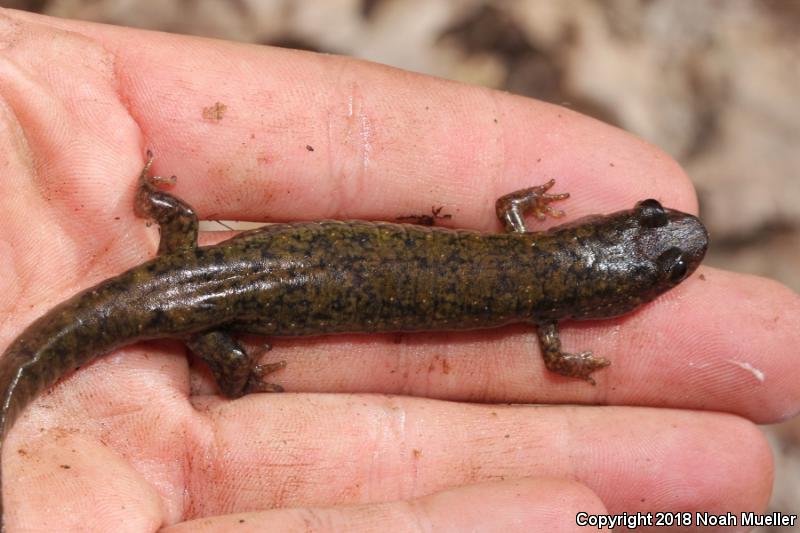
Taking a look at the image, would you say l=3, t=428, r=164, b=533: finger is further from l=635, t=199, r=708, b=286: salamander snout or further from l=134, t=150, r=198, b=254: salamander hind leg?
l=635, t=199, r=708, b=286: salamander snout

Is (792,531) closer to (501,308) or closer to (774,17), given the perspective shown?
(501,308)

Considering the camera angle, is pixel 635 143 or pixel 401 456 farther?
pixel 635 143

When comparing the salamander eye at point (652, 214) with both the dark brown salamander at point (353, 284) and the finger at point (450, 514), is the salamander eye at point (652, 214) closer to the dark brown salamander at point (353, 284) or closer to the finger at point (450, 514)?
the dark brown salamander at point (353, 284)

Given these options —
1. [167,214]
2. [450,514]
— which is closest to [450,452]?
[450,514]

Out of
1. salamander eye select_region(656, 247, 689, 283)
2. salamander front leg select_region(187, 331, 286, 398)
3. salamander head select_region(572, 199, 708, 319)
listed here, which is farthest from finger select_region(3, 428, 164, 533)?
salamander eye select_region(656, 247, 689, 283)

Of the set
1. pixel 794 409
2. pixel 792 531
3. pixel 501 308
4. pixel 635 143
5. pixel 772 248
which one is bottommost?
pixel 792 531

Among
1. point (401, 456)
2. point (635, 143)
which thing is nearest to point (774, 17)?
point (635, 143)
